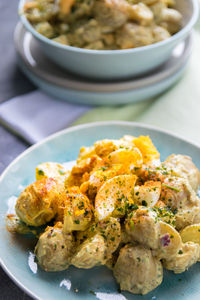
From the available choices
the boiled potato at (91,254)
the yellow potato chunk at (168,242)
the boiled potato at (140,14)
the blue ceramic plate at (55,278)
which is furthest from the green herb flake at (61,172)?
the boiled potato at (140,14)

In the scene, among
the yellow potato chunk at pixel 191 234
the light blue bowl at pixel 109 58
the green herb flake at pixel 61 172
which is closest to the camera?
the yellow potato chunk at pixel 191 234

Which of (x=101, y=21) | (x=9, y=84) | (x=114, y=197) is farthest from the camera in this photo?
(x=9, y=84)

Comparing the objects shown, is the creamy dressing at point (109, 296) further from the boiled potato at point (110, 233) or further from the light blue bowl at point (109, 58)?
the light blue bowl at point (109, 58)

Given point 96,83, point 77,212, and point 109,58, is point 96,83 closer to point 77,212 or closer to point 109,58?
point 109,58

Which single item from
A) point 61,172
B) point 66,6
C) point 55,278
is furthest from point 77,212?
point 66,6

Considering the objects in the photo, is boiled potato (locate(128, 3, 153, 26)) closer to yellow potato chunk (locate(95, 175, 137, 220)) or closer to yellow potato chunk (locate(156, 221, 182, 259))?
yellow potato chunk (locate(95, 175, 137, 220))

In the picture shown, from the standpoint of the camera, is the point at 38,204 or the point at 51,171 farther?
the point at 51,171

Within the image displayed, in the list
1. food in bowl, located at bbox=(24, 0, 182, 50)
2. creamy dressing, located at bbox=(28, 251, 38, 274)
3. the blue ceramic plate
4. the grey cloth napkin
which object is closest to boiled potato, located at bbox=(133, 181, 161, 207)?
the blue ceramic plate
